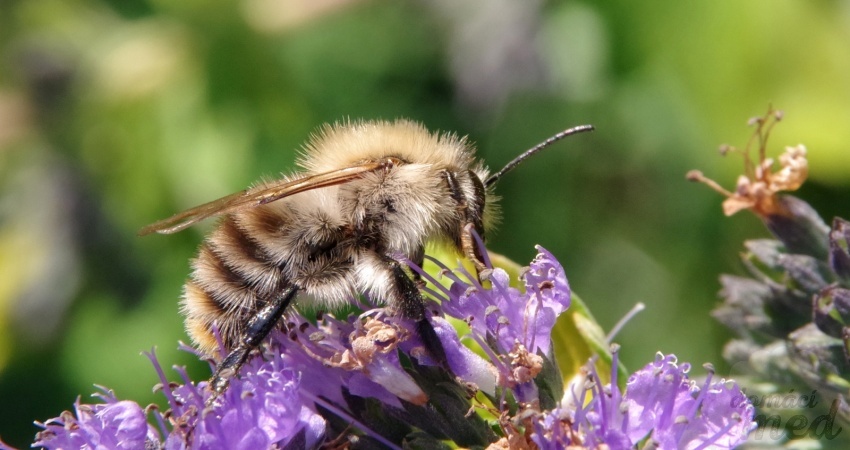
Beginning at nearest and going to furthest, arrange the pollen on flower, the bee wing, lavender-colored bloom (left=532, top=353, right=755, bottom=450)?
lavender-colored bloom (left=532, top=353, right=755, bottom=450) < the bee wing < the pollen on flower

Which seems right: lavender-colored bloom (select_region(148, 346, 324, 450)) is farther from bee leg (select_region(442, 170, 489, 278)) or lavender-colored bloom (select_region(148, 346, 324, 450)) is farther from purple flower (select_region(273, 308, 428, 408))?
bee leg (select_region(442, 170, 489, 278))

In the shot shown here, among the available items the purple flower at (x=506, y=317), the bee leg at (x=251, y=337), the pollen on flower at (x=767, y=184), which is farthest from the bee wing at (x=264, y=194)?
Result: the pollen on flower at (x=767, y=184)

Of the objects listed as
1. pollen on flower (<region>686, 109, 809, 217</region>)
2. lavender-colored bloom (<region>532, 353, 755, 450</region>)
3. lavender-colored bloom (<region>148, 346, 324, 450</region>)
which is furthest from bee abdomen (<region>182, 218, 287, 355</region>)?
pollen on flower (<region>686, 109, 809, 217</region>)

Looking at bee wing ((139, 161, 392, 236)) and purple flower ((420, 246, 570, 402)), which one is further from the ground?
bee wing ((139, 161, 392, 236))

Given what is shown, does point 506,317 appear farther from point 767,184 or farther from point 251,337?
point 767,184

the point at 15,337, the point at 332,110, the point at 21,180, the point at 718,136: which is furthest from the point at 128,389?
the point at 718,136

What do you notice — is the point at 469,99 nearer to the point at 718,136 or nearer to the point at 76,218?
the point at 718,136
